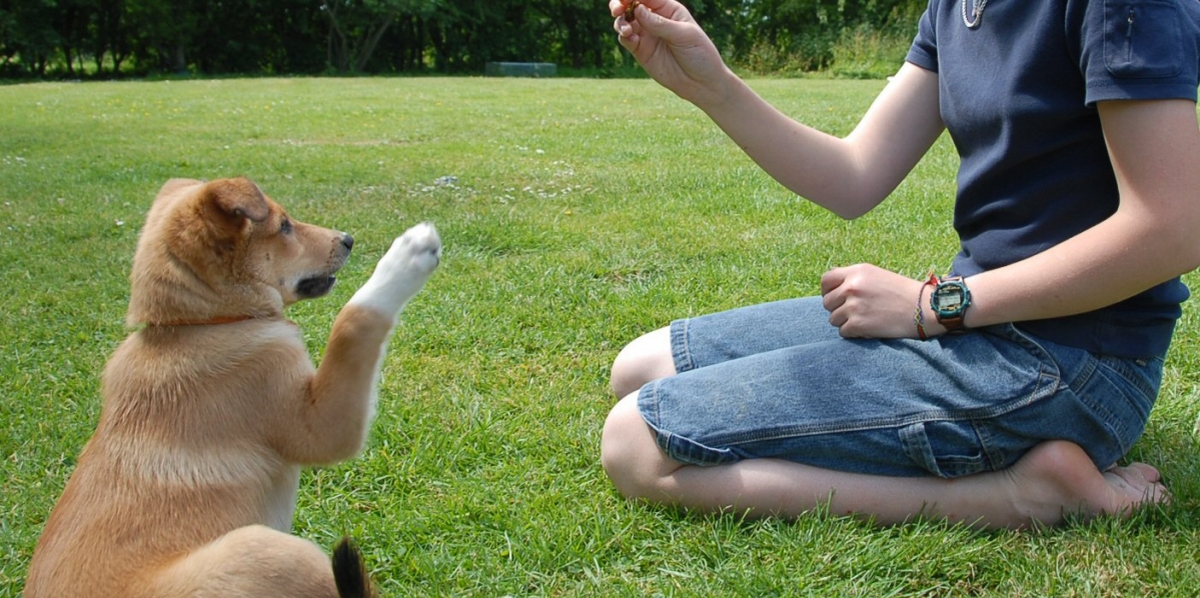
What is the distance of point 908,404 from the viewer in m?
2.26

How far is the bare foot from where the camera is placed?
7.43 feet

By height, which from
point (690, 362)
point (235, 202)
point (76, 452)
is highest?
point (235, 202)

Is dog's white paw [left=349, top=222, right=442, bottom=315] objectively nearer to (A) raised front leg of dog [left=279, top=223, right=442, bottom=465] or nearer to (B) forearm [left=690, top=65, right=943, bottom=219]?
(A) raised front leg of dog [left=279, top=223, right=442, bottom=465]

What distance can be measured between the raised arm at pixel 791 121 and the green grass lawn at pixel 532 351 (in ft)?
3.44

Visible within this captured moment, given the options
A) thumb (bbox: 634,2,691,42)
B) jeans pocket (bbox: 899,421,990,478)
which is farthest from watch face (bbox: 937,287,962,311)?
thumb (bbox: 634,2,691,42)

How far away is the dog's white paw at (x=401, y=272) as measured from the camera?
243 centimetres

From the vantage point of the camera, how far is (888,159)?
2912 mm

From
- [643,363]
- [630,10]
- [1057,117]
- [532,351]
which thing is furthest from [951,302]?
[532,351]

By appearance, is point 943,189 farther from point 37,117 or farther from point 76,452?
point 37,117

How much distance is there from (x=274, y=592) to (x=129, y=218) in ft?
17.0

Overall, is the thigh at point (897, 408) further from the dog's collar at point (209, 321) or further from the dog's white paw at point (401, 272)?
the dog's collar at point (209, 321)

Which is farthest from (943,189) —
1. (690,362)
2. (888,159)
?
(690,362)

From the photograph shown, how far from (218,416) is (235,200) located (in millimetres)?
553

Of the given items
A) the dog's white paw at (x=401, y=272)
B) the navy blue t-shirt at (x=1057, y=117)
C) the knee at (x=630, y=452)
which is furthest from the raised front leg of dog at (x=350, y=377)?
the navy blue t-shirt at (x=1057, y=117)
